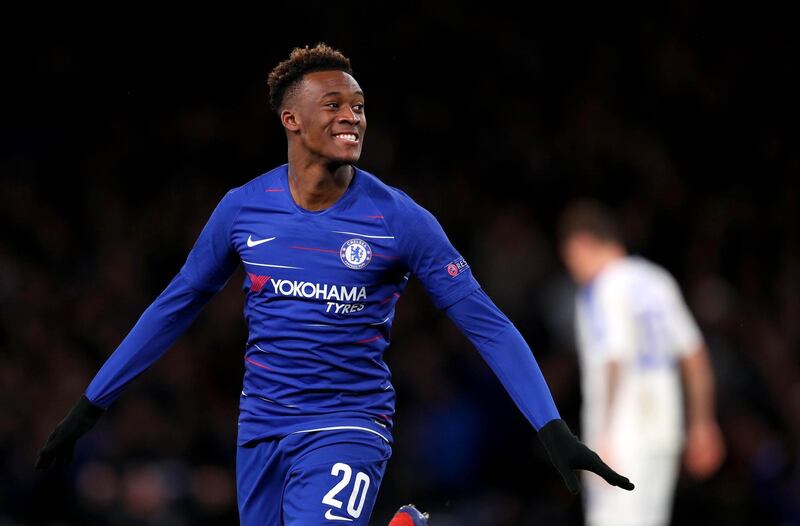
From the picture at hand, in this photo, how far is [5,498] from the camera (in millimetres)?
8820

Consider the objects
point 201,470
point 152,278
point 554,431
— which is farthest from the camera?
point 152,278

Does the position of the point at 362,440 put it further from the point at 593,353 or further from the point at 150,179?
the point at 150,179

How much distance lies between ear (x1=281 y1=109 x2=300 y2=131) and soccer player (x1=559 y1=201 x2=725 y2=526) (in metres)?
3.62

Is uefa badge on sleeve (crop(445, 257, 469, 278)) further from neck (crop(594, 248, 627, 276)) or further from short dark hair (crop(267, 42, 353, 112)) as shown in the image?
neck (crop(594, 248, 627, 276))

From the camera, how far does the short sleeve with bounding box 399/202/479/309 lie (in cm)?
424

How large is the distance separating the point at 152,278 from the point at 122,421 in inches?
63.3

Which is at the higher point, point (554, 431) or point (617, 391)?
point (554, 431)

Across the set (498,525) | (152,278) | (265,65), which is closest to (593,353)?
(498,525)

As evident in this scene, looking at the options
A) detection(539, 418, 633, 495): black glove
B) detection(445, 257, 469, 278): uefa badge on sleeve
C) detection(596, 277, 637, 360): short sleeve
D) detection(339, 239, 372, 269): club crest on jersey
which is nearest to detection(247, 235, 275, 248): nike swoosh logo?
detection(339, 239, 372, 269): club crest on jersey

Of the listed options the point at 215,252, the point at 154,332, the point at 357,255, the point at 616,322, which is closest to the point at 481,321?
the point at 357,255

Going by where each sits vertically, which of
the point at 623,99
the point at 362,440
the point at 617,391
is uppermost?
the point at 623,99

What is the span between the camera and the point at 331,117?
4367 millimetres

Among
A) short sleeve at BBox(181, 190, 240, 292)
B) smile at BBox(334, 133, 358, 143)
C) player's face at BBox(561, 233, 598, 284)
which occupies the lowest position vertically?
player's face at BBox(561, 233, 598, 284)

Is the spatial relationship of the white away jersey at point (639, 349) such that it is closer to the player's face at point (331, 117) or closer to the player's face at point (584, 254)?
the player's face at point (584, 254)
